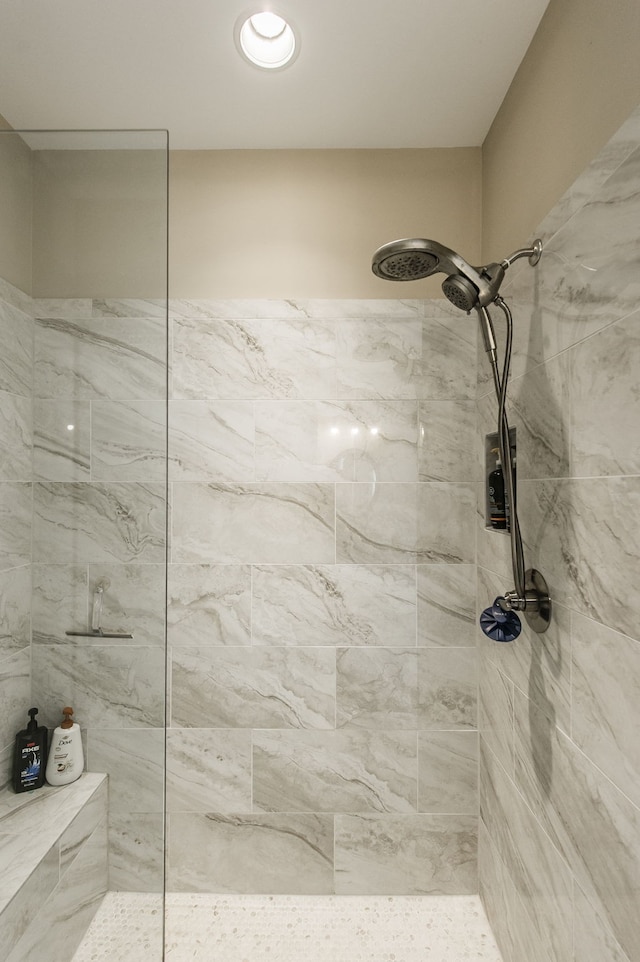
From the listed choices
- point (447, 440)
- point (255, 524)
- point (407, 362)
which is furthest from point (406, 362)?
point (255, 524)

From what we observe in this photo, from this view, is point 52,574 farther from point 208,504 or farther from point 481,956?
point 481,956

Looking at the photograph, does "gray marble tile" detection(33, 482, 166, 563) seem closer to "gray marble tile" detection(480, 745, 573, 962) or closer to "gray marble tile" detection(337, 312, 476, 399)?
"gray marble tile" detection(337, 312, 476, 399)

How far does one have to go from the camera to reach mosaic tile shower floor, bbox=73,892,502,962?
4.46 feet

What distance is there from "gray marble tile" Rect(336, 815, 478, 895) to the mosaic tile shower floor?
30 millimetres

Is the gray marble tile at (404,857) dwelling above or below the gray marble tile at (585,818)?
below

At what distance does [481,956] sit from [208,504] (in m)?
1.41

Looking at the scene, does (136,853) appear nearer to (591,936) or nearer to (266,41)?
(591,936)

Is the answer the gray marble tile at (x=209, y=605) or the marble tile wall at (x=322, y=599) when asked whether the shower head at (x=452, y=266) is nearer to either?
the marble tile wall at (x=322, y=599)

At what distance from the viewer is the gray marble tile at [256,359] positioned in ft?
5.18

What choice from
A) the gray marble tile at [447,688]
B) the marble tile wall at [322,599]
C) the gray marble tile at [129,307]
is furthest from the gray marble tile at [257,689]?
the gray marble tile at [129,307]

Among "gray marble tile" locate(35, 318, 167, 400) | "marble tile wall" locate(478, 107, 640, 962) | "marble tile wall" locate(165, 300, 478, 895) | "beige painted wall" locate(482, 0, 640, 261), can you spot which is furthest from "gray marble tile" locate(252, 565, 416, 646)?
"beige painted wall" locate(482, 0, 640, 261)

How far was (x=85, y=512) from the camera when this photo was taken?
3.17 ft

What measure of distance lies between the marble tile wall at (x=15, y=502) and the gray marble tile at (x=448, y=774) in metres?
1.13

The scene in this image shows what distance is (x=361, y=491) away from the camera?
1.57 m
